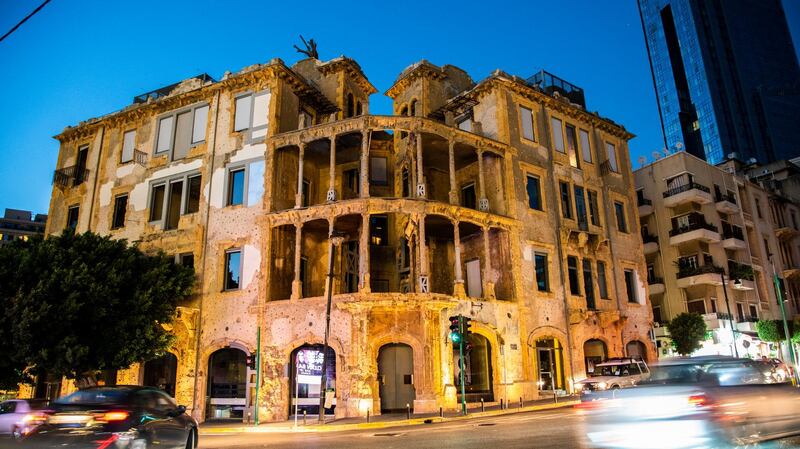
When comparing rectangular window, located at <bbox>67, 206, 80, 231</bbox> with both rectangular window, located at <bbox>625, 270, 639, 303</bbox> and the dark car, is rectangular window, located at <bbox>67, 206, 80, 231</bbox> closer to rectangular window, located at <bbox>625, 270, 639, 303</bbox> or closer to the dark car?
the dark car

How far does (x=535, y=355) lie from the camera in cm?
2678

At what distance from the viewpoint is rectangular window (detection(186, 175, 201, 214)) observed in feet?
95.3

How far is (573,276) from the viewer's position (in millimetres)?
29844

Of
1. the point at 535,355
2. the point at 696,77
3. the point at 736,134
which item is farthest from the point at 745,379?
the point at 696,77

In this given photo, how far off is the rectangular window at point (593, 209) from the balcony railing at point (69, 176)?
30.4 meters

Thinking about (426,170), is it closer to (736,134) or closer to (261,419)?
(261,419)

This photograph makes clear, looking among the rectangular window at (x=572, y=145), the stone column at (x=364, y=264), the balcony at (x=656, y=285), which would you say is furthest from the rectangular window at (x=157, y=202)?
the balcony at (x=656, y=285)

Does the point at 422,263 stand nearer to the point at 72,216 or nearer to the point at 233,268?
the point at 233,268

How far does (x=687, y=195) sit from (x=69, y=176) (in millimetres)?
40218

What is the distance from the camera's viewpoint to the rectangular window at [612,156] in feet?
114

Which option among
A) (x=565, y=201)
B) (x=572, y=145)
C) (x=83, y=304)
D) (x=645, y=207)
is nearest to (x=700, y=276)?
(x=645, y=207)

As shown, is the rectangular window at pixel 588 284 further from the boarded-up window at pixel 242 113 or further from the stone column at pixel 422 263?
the boarded-up window at pixel 242 113

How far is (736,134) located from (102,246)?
115275 mm

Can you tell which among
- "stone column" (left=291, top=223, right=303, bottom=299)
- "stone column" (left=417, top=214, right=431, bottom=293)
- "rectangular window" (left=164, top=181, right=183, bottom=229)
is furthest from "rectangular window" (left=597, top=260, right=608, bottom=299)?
"rectangular window" (left=164, top=181, right=183, bottom=229)
